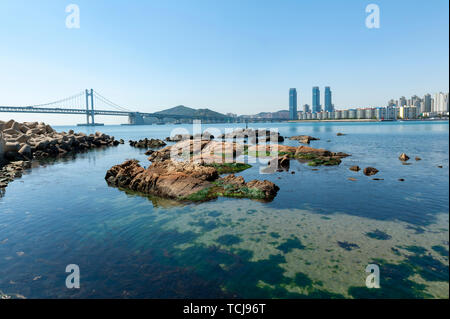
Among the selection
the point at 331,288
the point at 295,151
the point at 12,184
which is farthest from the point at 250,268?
the point at 295,151

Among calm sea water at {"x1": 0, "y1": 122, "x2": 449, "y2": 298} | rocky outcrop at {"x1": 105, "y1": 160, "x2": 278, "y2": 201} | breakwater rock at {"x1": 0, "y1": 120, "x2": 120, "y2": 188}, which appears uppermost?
breakwater rock at {"x1": 0, "y1": 120, "x2": 120, "y2": 188}

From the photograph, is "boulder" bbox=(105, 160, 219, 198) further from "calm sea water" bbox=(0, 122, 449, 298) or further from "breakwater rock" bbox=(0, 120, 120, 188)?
"breakwater rock" bbox=(0, 120, 120, 188)

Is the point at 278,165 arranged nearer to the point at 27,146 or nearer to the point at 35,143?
the point at 27,146

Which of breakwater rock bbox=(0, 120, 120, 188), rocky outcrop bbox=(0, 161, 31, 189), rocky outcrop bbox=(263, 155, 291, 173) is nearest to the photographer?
rocky outcrop bbox=(0, 161, 31, 189)

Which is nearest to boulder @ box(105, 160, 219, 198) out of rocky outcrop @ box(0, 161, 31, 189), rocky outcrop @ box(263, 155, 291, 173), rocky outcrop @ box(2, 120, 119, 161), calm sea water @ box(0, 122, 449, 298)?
calm sea water @ box(0, 122, 449, 298)

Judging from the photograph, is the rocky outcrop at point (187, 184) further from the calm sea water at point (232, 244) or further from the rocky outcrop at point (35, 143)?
the rocky outcrop at point (35, 143)

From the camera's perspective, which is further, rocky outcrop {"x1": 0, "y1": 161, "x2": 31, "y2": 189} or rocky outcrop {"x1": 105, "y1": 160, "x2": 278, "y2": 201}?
rocky outcrop {"x1": 0, "y1": 161, "x2": 31, "y2": 189}
